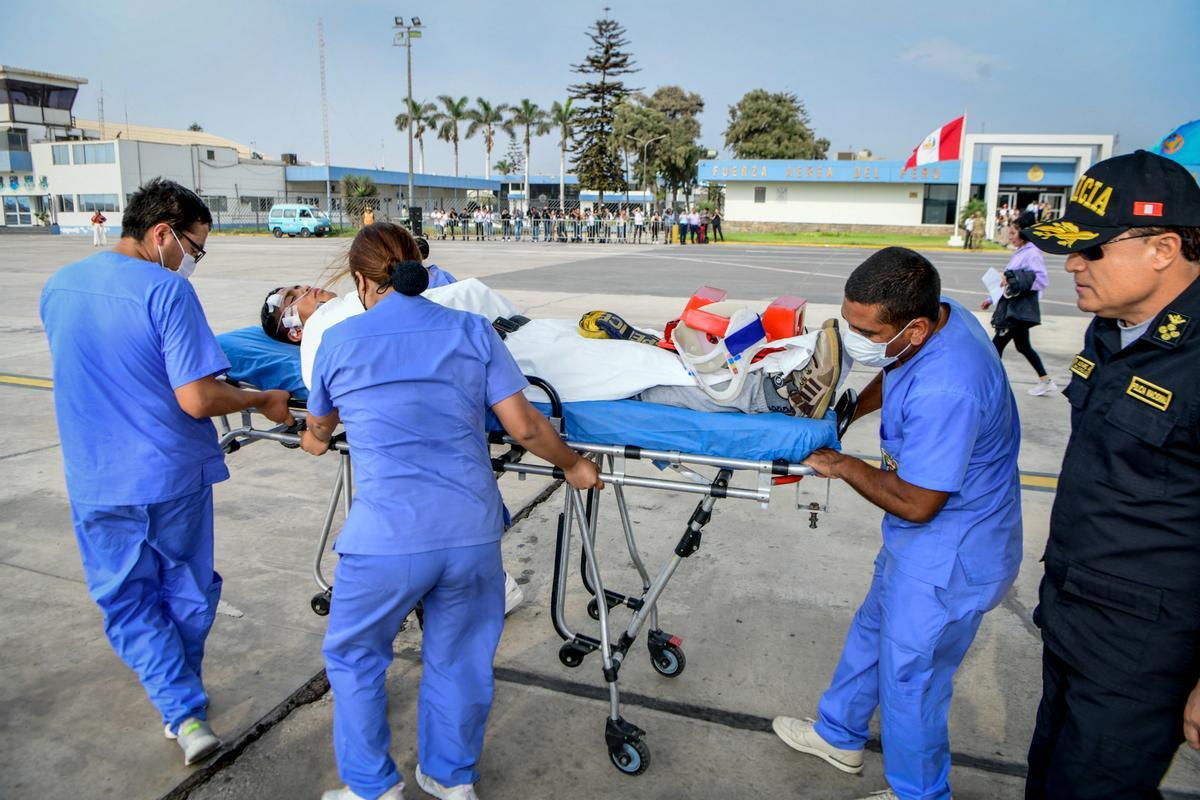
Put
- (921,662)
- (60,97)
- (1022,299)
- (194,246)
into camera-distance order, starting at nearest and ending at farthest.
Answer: (921,662) → (194,246) → (1022,299) → (60,97)

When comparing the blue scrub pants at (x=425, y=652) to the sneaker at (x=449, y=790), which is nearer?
the blue scrub pants at (x=425, y=652)

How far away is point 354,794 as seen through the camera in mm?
2355

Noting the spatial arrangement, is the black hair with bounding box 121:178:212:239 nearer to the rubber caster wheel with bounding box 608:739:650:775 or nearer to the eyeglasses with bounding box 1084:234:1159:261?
the rubber caster wheel with bounding box 608:739:650:775

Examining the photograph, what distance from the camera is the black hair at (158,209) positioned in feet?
8.73

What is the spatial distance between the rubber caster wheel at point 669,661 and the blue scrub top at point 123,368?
6.11 feet

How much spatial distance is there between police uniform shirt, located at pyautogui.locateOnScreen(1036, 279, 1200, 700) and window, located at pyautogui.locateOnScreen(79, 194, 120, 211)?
183ft

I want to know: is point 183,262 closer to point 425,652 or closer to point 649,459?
point 425,652

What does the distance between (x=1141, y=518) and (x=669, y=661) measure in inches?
74.1

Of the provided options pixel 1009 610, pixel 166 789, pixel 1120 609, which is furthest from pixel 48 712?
pixel 1009 610

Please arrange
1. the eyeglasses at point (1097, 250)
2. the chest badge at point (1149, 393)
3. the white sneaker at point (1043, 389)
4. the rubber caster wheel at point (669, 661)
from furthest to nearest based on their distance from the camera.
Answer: the white sneaker at point (1043, 389), the rubber caster wheel at point (669, 661), the eyeglasses at point (1097, 250), the chest badge at point (1149, 393)

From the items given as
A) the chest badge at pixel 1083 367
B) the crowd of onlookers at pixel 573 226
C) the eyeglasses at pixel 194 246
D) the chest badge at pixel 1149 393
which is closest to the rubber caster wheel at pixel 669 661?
the chest badge at pixel 1083 367

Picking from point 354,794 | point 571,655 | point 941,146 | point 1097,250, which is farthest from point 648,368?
point 941,146

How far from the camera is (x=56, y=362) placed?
2590 mm

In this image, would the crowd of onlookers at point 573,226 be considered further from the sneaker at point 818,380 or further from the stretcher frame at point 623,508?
the sneaker at point 818,380
